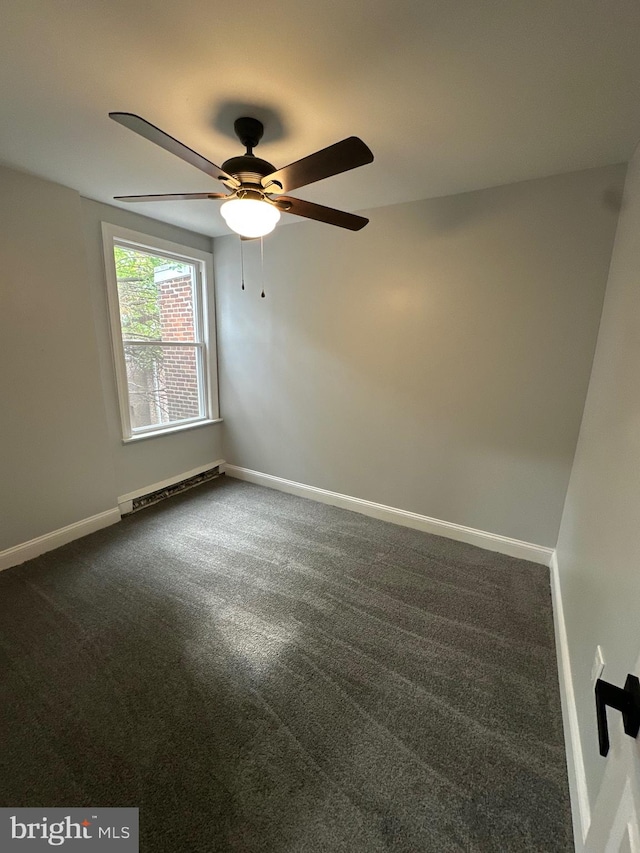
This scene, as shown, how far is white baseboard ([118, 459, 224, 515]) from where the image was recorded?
10.3 ft

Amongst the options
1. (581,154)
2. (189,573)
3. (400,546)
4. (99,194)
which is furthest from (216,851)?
(99,194)

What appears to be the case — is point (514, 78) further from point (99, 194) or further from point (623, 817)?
point (99, 194)

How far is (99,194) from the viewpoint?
257 centimetres

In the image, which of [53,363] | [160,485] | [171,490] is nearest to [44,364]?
[53,363]

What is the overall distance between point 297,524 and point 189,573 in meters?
0.94

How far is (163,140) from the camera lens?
4.29 ft

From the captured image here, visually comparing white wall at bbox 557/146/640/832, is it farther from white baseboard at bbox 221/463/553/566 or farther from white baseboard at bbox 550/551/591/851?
white baseboard at bbox 221/463/553/566

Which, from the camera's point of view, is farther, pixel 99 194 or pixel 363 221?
pixel 99 194

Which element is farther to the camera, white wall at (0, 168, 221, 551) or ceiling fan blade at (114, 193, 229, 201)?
white wall at (0, 168, 221, 551)

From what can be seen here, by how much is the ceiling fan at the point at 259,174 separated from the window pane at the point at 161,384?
1.69 metres

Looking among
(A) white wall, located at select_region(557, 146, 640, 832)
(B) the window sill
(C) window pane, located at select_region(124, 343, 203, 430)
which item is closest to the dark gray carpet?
(A) white wall, located at select_region(557, 146, 640, 832)

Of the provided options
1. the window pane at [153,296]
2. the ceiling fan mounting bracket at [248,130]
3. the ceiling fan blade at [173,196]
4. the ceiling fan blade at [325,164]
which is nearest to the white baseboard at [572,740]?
the ceiling fan blade at [325,164]

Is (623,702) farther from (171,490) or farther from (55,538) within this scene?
(171,490)

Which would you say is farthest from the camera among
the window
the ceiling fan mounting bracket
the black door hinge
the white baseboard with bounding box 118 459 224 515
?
the white baseboard with bounding box 118 459 224 515
